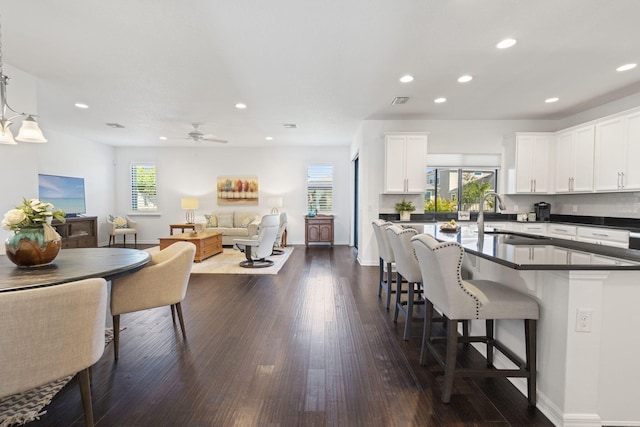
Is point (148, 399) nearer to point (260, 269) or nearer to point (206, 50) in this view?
point (206, 50)

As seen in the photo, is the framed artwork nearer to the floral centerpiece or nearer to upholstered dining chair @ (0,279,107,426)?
the floral centerpiece

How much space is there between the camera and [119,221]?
8.04 meters

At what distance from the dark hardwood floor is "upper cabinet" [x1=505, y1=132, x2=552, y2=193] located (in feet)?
12.8

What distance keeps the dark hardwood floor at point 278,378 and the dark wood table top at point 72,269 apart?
0.82 meters

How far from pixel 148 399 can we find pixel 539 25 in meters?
4.25

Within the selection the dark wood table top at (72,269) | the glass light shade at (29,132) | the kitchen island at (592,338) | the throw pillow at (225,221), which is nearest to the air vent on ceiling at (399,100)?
the kitchen island at (592,338)

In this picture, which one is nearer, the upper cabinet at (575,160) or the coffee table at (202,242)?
the upper cabinet at (575,160)

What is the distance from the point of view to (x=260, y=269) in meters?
5.40

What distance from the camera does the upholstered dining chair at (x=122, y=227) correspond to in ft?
25.5

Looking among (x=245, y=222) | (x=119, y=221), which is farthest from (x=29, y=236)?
(x=119, y=221)

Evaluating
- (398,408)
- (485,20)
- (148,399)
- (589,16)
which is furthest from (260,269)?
(589,16)

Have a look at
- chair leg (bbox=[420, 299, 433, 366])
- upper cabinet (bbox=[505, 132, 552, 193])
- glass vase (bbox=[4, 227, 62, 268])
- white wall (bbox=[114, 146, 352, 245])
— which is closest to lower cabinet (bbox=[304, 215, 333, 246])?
white wall (bbox=[114, 146, 352, 245])

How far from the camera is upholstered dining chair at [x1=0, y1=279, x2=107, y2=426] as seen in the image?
1247 mm

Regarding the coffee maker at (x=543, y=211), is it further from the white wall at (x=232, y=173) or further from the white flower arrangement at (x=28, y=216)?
the white flower arrangement at (x=28, y=216)
